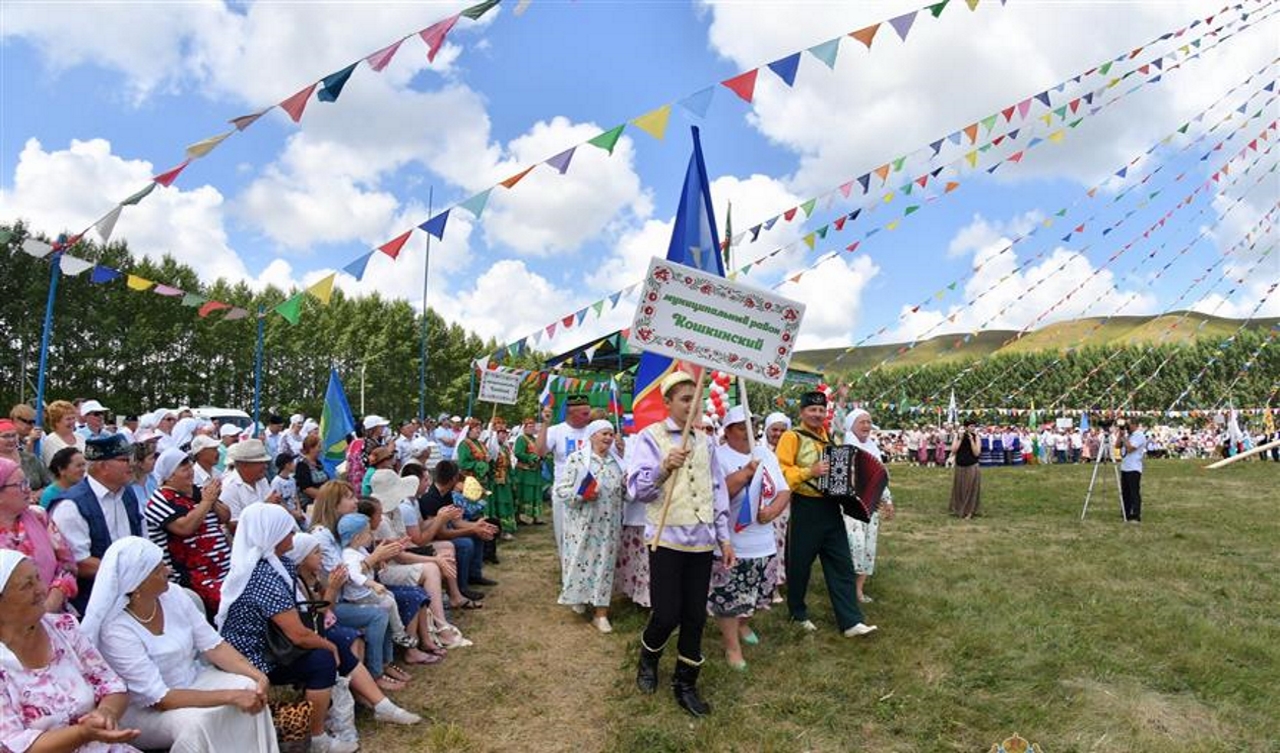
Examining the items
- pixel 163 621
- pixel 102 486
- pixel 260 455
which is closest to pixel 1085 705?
pixel 163 621

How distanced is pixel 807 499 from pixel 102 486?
4.61m

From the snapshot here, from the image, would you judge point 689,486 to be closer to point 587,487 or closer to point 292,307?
point 587,487

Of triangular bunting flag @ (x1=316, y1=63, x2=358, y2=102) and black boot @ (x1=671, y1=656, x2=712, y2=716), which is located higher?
triangular bunting flag @ (x1=316, y1=63, x2=358, y2=102)

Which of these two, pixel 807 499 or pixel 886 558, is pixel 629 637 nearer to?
pixel 807 499

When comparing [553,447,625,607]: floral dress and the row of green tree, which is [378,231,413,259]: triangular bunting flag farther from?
the row of green tree

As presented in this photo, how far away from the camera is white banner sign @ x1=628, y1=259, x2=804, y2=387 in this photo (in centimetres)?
439

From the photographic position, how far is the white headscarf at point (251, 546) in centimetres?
377

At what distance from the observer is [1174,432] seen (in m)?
36.6

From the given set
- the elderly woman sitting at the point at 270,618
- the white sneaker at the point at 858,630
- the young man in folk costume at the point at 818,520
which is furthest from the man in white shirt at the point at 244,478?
the white sneaker at the point at 858,630

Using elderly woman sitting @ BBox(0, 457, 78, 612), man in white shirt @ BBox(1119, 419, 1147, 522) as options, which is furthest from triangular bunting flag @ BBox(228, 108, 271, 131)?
man in white shirt @ BBox(1119, 419, 1147, 522)

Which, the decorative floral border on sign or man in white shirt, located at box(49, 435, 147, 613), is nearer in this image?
man in white shirt, located at box(49, 435, 147, 613)

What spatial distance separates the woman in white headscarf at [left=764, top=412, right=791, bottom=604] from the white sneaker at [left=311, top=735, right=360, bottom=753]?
3434mm

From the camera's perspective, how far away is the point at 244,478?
201 inches

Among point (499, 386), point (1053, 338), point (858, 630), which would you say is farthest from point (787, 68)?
point (1053, 338)
